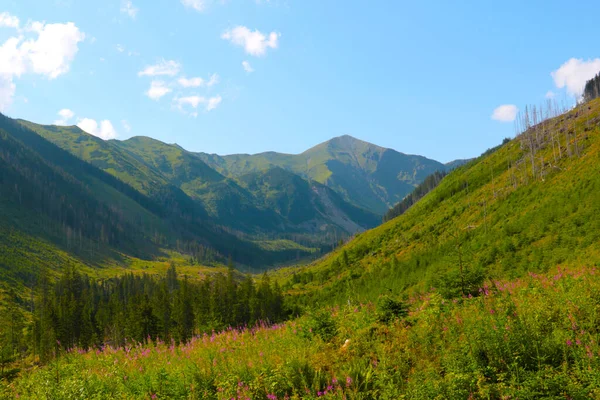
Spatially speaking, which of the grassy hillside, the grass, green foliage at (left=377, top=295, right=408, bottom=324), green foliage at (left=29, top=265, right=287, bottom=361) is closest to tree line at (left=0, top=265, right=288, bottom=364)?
green foliage at (left=29, top=265, right=287, bottom=361)

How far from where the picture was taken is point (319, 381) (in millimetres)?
7324

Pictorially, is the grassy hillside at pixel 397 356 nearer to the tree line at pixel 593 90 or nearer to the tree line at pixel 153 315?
the tree line at pixel 153 315

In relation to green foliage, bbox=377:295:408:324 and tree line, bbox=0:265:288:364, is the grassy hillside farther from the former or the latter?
tree line, bbox=0:265:288:364

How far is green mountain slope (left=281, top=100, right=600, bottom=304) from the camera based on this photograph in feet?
133

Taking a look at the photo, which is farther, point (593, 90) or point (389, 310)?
point (593, 90)

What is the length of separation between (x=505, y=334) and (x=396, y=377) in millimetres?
2439

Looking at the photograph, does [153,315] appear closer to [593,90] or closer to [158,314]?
[158,314]

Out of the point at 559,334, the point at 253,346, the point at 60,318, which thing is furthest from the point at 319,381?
the point at 60,318

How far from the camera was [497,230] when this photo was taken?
66.8 m

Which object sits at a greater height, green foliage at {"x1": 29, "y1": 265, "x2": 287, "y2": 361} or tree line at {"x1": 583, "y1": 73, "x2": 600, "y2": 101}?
tree line at {"x1": 583, "y1": 73, "x2": 600, "y2": 101}

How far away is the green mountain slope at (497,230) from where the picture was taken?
4059 centimetres

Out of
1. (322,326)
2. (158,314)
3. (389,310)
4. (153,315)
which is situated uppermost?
(389,310)

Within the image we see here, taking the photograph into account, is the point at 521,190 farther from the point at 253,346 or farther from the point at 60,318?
the point at 60,318

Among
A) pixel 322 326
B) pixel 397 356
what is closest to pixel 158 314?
pixel 322 326
